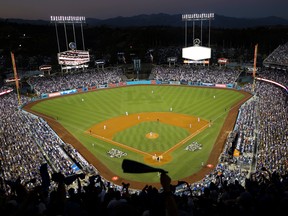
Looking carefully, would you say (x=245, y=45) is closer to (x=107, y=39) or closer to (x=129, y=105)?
(x=107, y=39)

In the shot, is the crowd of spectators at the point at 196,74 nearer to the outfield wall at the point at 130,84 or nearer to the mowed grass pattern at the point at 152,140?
the outfield wall at the point at 130,84

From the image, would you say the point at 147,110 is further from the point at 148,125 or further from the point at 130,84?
the point at 130,84

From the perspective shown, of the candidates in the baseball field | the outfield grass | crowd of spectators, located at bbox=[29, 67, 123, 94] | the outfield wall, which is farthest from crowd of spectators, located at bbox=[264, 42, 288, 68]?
crowd of spectators, located at bbox=[29, 67, 123, 94]

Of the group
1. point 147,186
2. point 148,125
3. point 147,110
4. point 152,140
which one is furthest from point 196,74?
point 147,186

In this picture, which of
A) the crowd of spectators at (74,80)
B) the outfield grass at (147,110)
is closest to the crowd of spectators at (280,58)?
the outfield grass at (147,110)

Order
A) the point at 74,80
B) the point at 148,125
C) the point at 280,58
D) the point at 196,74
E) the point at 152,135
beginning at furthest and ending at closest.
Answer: the point at 196,74 → the point at 74,80 → the point at 280,58 → the point at 148,125 → the point at 152,135

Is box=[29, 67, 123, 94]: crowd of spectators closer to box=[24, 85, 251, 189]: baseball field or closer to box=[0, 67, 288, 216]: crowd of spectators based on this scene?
box=[24, 85, 251, 189]: baseball field

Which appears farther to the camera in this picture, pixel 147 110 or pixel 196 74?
pixel 196 74

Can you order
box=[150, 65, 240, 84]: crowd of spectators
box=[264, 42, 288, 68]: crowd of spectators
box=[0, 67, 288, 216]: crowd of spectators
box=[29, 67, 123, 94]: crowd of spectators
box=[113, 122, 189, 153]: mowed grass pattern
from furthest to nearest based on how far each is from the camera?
box=[150, 65, 240, 84]: crowd of spectators
box=[29, 67, 123, 94]: crowd of spectators
box=[264, 42, 288, 68]: crowd of spectators
box=[113, 122, 189, 153]: mowed grass pattern
box=[0, 67, 288, 216]: crowd of spectators

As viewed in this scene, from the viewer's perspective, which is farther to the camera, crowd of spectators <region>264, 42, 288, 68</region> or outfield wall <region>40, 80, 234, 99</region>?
outfield wall <region>40, 80, 234, 99</region>
